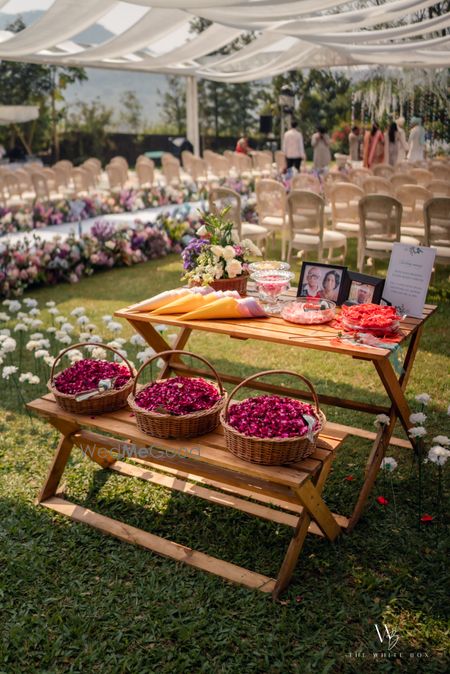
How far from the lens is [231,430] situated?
240 cm

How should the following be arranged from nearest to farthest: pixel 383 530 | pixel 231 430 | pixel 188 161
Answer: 1. pixel 231 430
2. pixel 383 530
3. pixel 188 161

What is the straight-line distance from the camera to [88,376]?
2973mm

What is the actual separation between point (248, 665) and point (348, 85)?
28375 mm

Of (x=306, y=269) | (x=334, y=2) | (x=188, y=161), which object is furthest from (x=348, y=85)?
(x=306, y=269)

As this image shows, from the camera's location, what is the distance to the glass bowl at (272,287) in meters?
3.15

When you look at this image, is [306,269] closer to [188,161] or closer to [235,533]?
[235,533]

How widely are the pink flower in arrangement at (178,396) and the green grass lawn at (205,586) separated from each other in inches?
24.8

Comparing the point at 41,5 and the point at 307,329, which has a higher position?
the point at 41,5

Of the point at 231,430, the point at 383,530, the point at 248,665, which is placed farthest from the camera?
the point at 383,530

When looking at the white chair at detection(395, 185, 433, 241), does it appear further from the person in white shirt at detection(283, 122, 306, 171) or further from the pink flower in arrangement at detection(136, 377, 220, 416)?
the person in white shirt at detection(283, 122, 306, 171)

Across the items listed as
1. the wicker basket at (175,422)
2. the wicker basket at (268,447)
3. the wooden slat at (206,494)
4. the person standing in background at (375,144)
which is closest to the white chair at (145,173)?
the person standing in background at (375,144)

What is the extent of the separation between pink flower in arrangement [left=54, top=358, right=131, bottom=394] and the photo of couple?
96 cm

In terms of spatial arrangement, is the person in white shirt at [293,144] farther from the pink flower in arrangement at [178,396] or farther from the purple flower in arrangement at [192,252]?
the pink flower in arrangement at [178,396]

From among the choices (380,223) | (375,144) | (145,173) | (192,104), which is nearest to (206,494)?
(380,223)
